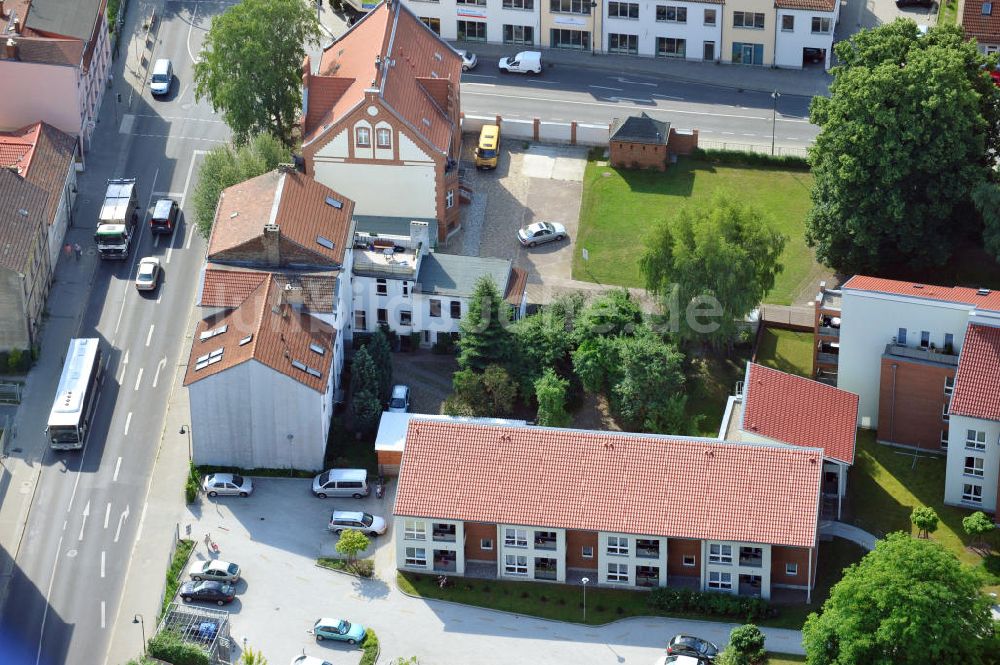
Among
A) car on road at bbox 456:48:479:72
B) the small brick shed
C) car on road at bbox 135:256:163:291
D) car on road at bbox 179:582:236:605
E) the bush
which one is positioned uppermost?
car on road at bbox 456:48:479:72

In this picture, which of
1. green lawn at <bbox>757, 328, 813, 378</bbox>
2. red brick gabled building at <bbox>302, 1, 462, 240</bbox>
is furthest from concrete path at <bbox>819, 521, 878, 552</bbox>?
red brick gabled building at <bbox>302, 1, 462, 240</bbox>

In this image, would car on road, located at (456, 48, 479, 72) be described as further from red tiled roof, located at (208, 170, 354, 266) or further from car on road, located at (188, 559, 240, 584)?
car on road, located at (188, 559, 240, 584)

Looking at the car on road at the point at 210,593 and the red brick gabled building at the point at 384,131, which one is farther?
the red brick gabled building at the point at 384,131

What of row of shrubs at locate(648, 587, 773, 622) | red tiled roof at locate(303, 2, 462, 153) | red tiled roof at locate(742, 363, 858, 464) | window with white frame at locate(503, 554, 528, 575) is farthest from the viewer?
red tiled roof at locate(303, 2, 462, 153)

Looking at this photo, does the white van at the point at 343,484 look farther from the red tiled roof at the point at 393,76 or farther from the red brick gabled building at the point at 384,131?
the red tiled roof at the point at 393,76

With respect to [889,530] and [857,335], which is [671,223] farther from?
[889,530]

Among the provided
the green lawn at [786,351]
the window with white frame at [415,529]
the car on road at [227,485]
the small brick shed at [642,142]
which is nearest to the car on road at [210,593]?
the car on road at [227,485]

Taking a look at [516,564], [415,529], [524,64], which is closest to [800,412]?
Answer: [516,564]

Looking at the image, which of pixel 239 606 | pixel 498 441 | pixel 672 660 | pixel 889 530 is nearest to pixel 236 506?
pixel 239 606
